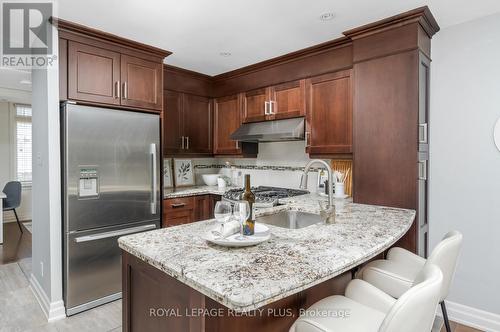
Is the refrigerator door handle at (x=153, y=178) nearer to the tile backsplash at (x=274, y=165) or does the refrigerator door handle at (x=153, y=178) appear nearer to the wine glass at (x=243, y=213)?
the tile backsplash at (x=274, y=165)

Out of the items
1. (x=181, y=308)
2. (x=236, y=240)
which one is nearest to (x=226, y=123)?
(x=236, y=240)

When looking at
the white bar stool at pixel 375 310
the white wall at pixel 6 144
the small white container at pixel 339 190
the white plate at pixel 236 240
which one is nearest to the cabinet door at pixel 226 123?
the small white container at pixel 339 190

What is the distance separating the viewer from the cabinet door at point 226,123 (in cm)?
377

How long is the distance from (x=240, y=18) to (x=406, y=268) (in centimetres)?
211

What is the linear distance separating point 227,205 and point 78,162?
1669mm

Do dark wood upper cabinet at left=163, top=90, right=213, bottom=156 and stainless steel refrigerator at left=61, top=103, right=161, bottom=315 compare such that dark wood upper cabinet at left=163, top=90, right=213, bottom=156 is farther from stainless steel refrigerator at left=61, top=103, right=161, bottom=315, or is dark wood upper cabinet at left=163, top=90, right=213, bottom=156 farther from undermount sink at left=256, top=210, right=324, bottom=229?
undermount sink at left=256, top=210, right=324, bottom=229

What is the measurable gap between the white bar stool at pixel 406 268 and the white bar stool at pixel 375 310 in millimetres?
232

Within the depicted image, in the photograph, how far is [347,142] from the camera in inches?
108

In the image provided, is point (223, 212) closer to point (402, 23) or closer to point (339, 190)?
point (339, 190)

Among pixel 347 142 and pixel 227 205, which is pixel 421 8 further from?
pixel 227 205

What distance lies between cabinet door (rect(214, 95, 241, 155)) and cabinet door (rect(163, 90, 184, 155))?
54 cm

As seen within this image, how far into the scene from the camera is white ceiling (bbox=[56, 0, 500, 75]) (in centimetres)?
209

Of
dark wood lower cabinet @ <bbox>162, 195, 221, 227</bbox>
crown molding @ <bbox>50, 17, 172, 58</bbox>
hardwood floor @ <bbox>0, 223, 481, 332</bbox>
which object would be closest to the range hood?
dark wood lower cabinet @ <bbox>162, 195, 221, 227</bbox>

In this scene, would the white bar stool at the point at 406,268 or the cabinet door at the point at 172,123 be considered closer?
the white bar stool at the point at 406,268
